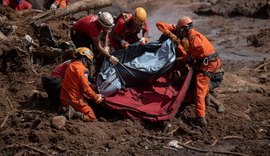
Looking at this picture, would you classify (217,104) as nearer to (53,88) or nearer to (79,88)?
(79,88)

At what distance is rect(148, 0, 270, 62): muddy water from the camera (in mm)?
15448

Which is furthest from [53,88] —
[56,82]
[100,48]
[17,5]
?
[17,5]

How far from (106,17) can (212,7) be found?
11.9 m

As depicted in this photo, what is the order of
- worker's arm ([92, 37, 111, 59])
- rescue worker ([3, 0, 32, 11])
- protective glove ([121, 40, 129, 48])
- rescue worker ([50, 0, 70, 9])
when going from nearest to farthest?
worker's arm ([92, 37, 111, 59]) < protective glove ([121, 40, 129, 48]) < rescue worker ([3, 0, 32, 11]) < rescue worker ([50, 0, 70, 9])

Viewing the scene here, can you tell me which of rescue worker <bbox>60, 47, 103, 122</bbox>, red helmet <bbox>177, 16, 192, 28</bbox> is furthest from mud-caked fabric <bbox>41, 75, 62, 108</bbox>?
red helmet <bbox>177, 16, 192, 28</bbox>

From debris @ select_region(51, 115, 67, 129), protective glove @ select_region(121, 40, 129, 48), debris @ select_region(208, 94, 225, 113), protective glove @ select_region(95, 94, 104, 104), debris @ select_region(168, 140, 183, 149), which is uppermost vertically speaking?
protective glove @ select_region(121, 40, 129, 48)

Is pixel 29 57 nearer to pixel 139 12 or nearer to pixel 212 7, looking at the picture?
pixel 139 12

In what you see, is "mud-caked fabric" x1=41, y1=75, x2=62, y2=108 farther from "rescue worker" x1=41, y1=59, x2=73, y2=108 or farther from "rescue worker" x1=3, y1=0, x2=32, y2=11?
"rescue worker" x1=3, y1=0, x2=32, y2=11

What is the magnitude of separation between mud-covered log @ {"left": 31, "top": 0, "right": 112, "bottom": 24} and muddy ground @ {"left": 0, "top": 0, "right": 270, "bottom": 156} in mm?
249

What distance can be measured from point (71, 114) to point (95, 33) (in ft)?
5.99

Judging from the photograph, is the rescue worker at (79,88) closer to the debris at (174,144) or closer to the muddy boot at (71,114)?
the muddy boot at (71,114)

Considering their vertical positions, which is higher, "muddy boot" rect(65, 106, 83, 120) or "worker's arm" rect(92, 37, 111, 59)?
"worker's arm" rect(92, 37, 111, 59)

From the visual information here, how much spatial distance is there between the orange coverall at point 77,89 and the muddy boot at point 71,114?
11 cm

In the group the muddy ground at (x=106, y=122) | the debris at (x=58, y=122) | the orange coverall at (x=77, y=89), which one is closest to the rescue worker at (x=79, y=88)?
the orange coverall at (x=77, y=89)
